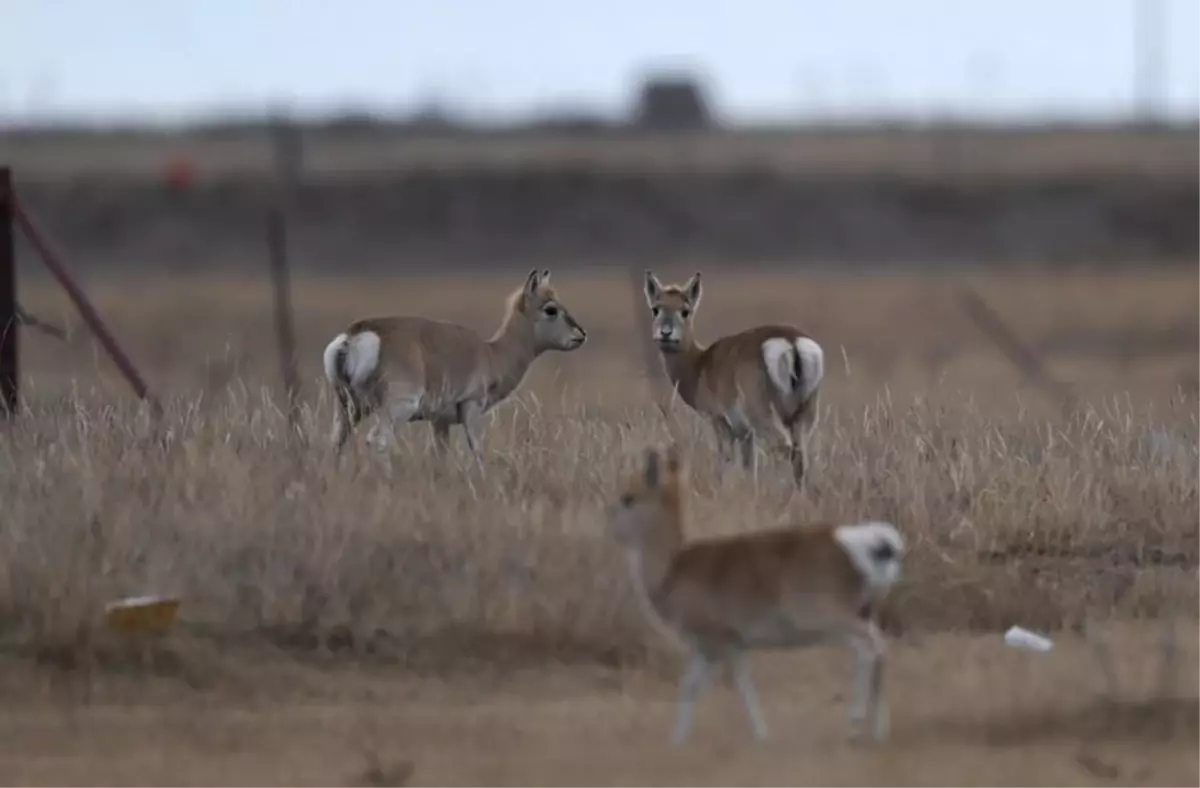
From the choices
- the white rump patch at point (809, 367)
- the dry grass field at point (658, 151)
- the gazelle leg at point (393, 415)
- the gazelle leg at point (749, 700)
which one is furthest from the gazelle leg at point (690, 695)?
the dry grass field at point (658, 151)

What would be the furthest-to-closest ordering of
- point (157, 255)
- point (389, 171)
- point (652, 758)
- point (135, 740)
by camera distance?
point (389, 171) → point (157, 255) → point (135, 740) → point (652, 758)

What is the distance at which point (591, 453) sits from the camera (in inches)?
564

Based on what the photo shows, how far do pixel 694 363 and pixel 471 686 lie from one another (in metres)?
7.03

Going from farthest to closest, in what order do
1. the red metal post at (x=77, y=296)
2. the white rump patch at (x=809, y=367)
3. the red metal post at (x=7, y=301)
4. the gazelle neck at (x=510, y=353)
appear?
the gazelle neck at (x=510, y=353)
the white rump patch at (x=809, y=367)
the red metal post at (x=7, y=301)
the red metal post at (x=77, y=296)

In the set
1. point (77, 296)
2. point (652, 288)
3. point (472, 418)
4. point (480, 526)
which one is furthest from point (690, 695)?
point (652, 288)

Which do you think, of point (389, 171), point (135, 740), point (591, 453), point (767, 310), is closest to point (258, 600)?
point (135, 740)

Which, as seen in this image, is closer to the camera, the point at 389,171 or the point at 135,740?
the point at 135,740

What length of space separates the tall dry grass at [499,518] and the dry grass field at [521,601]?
0.02 metres

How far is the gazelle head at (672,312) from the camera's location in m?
17.9

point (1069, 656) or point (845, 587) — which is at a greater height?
point (845, 587)

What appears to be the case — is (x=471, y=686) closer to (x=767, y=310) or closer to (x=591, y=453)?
(x=591, y=453)

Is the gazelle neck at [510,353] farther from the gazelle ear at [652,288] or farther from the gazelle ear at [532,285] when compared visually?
the gazelle ear at [652,288]

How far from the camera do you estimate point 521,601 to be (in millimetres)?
11883

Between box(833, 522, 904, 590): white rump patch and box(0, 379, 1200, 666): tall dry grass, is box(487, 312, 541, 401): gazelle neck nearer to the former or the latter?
box(0, 379, 1200, 666): tall dry grass
